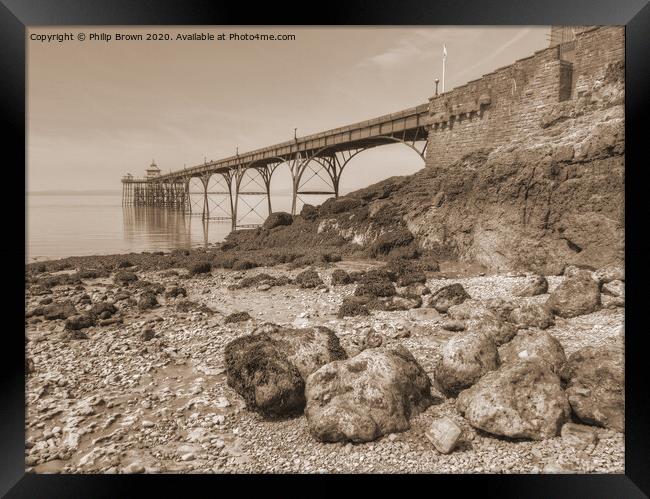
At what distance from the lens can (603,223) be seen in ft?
28.8

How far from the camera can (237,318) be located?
810cm

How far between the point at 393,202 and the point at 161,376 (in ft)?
32.2

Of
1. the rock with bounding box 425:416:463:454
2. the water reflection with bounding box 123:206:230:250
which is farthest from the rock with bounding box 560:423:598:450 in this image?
the water reflection with bounding box 123:206:230:250

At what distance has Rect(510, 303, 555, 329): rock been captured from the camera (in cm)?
687

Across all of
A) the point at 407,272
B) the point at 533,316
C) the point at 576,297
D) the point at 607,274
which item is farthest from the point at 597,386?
the point at 407,272

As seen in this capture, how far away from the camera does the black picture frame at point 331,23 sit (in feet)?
16.7

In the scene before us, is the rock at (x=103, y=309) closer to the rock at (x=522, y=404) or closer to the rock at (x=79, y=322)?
the rock at (x=79, y=322)

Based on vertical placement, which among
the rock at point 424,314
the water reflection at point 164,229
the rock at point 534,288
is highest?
the water reflection at point 164,229

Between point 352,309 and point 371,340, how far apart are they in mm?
1477

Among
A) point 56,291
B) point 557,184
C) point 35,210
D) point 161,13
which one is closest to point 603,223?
point 557,184

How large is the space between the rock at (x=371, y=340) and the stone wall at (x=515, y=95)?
8417 millimetres

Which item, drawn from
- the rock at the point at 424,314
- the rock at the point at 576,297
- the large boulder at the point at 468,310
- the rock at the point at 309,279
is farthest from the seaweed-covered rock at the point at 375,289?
the rock at the point at 576,297

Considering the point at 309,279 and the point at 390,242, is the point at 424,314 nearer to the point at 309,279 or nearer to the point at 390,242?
the point at 309,279

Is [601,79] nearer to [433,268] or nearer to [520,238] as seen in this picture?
[520,238]
